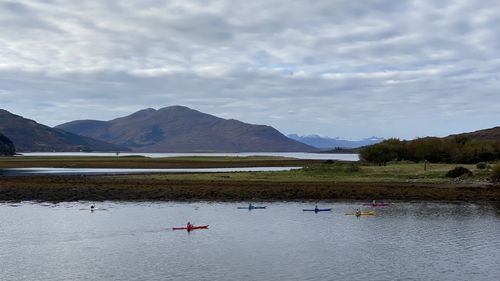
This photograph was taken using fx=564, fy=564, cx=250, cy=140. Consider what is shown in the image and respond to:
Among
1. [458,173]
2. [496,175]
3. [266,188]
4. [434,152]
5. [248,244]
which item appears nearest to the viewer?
[248,244]

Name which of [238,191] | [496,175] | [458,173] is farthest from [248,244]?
[458,173]

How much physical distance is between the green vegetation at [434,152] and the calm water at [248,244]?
6383 centimetres

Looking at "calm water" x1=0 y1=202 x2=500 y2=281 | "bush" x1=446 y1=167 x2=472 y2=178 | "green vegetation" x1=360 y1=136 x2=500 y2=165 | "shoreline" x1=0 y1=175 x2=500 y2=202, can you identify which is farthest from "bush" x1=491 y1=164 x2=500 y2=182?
"green vegetation" x1=360 y1=136 x2=500 y2=165

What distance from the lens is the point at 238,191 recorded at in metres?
77.8

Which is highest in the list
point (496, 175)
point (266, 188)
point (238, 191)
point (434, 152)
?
point (434, 152)

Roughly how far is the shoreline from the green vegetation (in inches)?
1768

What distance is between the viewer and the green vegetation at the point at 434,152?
126 meters

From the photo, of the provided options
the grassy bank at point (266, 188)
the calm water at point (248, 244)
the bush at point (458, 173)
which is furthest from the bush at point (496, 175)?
the calm water at point (248, 244)

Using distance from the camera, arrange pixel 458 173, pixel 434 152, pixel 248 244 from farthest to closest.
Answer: pixel 434 152 → pixel 458 173 → pixel 248 244

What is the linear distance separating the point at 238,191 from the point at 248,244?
3439 centimetres

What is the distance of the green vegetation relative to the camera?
413ft

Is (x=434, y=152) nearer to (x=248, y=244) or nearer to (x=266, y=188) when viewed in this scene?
(x=266, y=188)

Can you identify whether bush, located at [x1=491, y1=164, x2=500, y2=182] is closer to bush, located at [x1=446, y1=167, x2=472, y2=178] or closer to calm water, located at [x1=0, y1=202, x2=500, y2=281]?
bush, located at [x1=446, y1=167, x2=472, y2=178]

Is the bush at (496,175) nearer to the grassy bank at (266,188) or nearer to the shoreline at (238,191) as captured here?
the grassy bank at (266,188)
